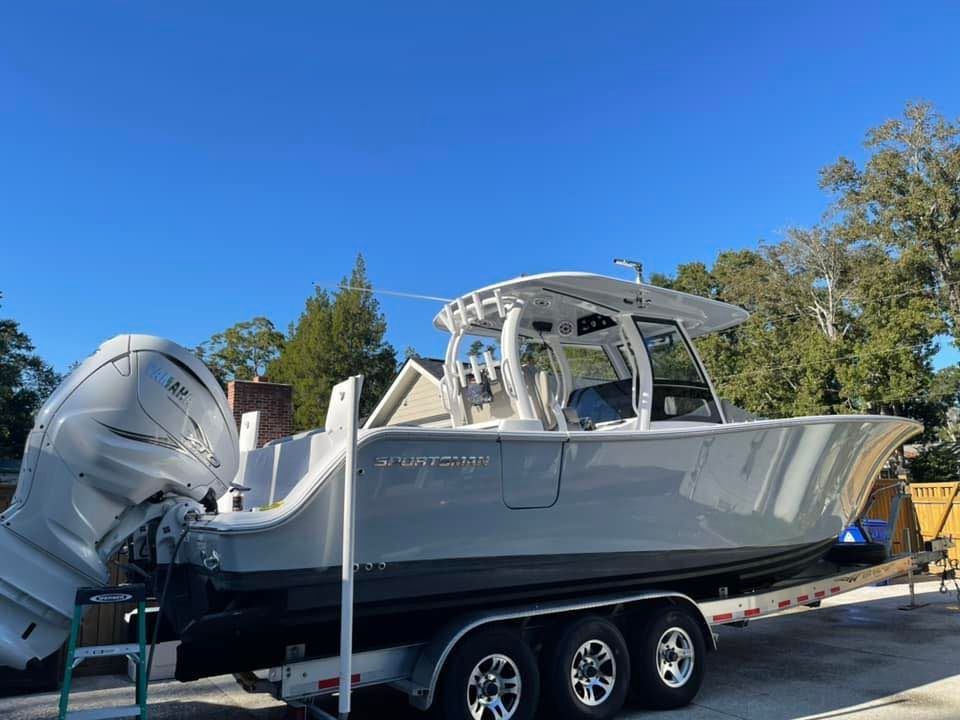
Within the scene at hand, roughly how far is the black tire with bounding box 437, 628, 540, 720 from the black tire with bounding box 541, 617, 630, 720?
0.65 feet

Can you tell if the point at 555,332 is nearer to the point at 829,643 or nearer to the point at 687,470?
the point at 687,470

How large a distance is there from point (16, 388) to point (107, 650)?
101ft

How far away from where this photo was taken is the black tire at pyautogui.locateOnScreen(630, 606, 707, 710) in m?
5.68

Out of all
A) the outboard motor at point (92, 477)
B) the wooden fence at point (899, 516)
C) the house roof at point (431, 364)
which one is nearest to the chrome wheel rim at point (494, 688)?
the outboard motor at point (92, 477)

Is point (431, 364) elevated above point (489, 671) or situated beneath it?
elevated above

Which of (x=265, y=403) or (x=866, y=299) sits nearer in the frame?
(x=265, y=403)

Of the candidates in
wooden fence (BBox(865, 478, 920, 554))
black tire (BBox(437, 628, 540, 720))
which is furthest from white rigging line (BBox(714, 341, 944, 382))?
black tire (BBox(437, 628, 540, 720))

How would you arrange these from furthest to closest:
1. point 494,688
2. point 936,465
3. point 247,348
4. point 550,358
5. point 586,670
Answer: point 247,348 → point 936,465 → point 550,358 → point 586,670 → point 494,688

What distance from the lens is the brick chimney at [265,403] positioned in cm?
1264

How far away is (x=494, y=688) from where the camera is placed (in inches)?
194

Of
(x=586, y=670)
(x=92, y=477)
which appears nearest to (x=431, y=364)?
(x=586, y=670)

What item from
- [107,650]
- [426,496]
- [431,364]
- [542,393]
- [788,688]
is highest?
[431,364]

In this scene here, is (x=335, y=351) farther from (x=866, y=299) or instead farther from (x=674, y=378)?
(x=674, y=378)

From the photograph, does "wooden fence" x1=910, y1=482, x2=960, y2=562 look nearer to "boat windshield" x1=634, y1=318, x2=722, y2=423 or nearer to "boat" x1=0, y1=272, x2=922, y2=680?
"boat" x1=0, y1=272, x2=922, y2=680
